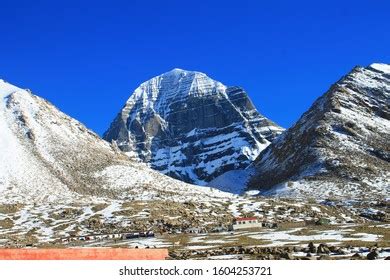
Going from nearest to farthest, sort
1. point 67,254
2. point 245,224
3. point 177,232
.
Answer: point 67,254 → point 177,232 → point 245,224

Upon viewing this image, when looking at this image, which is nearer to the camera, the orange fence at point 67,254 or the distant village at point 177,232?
the orange fence at point 67,254

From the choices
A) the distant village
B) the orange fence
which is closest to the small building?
the distant village

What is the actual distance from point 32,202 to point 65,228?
52169 millimetres

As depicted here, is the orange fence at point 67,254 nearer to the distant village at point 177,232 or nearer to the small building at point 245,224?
the distant village at point 177,232

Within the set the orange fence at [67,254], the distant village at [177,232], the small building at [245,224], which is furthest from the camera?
the small building at [245,224]

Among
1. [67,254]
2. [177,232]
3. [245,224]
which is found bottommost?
[67,254]

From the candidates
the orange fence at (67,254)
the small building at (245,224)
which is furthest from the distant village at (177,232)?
the orange fence at (67,254)

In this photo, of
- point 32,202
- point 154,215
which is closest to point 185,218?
point 154,215

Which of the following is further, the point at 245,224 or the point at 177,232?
the point at 245,224

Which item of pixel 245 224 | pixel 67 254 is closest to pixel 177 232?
pixel 245 224

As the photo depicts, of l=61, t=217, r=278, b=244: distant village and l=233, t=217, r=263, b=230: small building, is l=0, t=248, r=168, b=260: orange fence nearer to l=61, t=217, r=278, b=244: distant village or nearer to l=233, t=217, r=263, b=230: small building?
l=61, t=217, r=278, b=244: distant village

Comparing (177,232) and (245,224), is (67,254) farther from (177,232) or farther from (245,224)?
(245,224)

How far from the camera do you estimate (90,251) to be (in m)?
31.4
